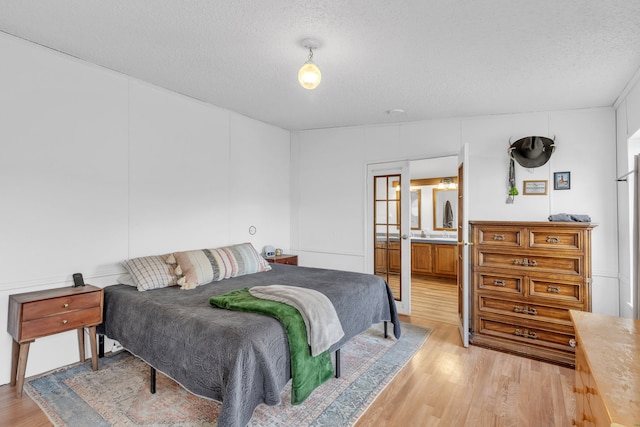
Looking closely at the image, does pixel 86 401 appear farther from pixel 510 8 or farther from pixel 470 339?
pixel 510 8

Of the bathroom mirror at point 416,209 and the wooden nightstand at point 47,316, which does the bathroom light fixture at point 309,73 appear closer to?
the wooden nightstand at point 47,316

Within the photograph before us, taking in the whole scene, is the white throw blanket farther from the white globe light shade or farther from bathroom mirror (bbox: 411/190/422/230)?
bathroom mirror (bbox: 411/190/422/230)

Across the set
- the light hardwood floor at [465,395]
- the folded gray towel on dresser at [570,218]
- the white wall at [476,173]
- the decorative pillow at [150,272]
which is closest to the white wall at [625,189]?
the white wall at [476,173]

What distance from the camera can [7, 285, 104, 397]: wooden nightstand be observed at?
7.70ft

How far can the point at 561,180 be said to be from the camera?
3.76 metres

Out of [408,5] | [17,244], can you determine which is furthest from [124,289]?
[408,5]

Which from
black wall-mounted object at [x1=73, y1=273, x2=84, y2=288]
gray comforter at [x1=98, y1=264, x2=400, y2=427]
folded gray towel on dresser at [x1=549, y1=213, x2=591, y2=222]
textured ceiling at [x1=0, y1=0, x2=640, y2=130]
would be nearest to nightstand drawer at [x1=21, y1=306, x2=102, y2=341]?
gray comforter at [x1=98, y1=264, x2=400, y2=427]

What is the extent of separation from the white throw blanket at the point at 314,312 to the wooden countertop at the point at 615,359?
1.40 m

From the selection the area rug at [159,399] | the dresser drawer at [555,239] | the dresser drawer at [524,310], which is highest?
the dresser drawer at [555,239]

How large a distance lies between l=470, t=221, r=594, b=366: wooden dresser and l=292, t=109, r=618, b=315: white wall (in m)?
0.67

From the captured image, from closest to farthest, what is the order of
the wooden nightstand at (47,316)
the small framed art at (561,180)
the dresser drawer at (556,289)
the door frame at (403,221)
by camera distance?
1. the wooden nightstand at (47,316)
2. the dresser drawer at (556,289)
3. the small framed art at (561,180)
4. the door frame at (403,221)

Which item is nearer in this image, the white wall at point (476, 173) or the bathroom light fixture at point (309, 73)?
the bathroom light fixture at point (309, 73)

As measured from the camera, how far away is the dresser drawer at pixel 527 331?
3.17 metres

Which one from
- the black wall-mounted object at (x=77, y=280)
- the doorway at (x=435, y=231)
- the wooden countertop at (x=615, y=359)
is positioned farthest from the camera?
the doorway at (x=435, y=231)
